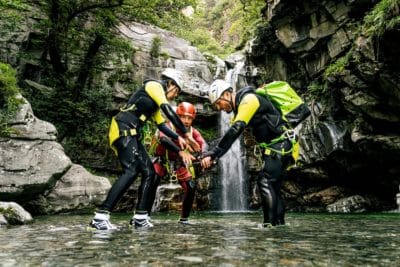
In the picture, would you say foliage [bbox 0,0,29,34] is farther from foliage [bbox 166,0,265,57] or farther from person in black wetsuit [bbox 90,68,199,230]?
foliage [bbox 166,0,265,57]

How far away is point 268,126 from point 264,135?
0.56 feet

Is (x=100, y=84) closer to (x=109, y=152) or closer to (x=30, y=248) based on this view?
(x=109, y=152)

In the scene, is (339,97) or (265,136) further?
(339,97)

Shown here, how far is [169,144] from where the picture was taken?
7.16 m

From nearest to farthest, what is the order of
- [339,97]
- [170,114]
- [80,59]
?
[170,114] → [339,97] → [80,59]

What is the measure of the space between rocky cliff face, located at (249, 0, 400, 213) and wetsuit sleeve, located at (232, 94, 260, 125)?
312 inches

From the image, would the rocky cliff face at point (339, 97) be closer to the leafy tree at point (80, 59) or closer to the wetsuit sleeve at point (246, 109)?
the leafy tree at point (80, 59)

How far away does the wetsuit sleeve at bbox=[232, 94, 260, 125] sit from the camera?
6098 millimetres

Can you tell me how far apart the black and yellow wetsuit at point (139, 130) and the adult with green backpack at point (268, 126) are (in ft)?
2.77

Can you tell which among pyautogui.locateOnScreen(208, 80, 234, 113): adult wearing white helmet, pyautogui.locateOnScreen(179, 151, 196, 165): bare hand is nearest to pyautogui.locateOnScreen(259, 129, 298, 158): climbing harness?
pyautogui.locateOnScreen(208, 80, 234, 113): adult wearing white helmet

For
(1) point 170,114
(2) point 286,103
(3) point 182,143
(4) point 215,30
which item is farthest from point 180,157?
(4) point 215,30

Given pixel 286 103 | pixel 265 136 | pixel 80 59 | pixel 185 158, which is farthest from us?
pixel 80 59

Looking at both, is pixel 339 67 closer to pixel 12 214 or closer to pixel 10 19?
pixel 12 214

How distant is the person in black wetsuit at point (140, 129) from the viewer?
6.42 metres
